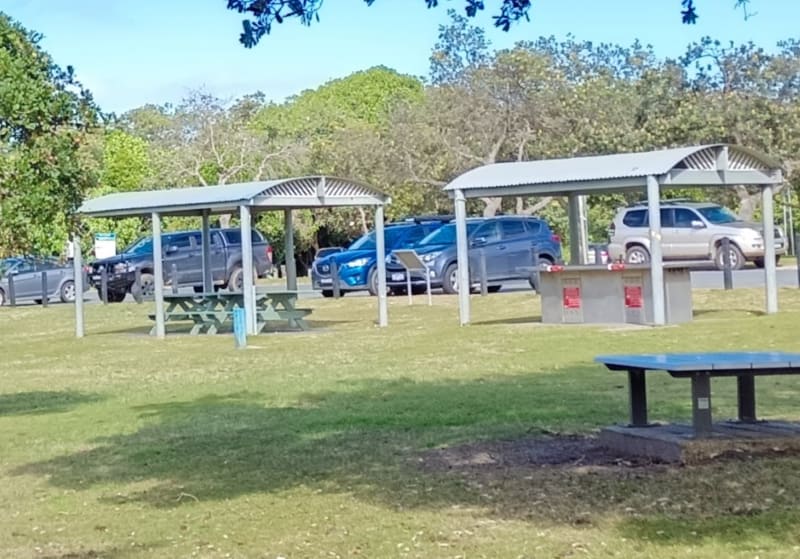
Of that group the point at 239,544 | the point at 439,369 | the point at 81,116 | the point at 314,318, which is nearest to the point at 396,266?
the point at 314,318

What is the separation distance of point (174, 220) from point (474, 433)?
5109cm

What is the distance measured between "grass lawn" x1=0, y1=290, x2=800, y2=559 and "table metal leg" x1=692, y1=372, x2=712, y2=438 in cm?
41

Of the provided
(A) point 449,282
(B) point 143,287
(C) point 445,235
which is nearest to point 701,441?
(A) point 449,282

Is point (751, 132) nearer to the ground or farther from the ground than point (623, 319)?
farther from the ground

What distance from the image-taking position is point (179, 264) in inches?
1535

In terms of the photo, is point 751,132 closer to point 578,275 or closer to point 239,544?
point 578,275

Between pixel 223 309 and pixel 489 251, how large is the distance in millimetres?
9275

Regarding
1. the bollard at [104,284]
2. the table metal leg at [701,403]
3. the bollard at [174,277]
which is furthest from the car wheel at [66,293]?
the table metal leg at [701,403]

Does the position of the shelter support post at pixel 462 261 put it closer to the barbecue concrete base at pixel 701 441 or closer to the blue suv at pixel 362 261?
the blue suv at pixel 362 261

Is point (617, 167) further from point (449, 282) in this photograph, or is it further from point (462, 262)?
point (449, 282)

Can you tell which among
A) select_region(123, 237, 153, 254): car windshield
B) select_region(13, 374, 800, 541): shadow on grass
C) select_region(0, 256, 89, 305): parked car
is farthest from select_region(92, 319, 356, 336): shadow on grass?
select_region(0, 256, 89, 305): parked car

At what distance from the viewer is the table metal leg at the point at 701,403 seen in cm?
924

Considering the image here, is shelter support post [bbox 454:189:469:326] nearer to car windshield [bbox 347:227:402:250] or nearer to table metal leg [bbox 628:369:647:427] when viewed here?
car windshield [bbox 347:227:402:250]

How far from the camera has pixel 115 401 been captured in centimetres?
1552
